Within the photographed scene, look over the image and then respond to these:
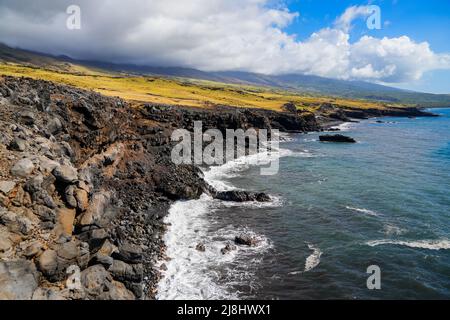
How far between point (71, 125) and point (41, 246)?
22.8 m

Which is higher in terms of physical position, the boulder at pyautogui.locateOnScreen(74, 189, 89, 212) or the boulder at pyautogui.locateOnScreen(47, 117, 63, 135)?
the boulder at pyautogui.locateOnScreen(47, 117, 63, 135)

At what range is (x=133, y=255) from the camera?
24.8 meters

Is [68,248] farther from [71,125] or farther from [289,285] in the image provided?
[71,125]

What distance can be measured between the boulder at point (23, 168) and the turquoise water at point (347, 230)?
1501 cm

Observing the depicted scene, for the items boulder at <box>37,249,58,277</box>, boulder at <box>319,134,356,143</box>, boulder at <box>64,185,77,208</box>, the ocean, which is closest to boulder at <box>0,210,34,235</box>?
boulder at <box>37,249,58,277</box>

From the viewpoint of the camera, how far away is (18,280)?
56.5 feet

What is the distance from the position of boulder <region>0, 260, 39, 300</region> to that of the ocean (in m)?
8.75

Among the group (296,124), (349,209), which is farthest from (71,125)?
(296,124)

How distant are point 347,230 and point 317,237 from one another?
350 cm

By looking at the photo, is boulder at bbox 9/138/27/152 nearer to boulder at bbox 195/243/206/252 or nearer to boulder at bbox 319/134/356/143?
boulder at bbox 195/243/206/252

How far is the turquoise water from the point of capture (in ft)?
83.6

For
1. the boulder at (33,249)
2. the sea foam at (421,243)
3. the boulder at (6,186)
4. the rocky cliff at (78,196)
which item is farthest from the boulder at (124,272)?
the sea foam at (421,243)
